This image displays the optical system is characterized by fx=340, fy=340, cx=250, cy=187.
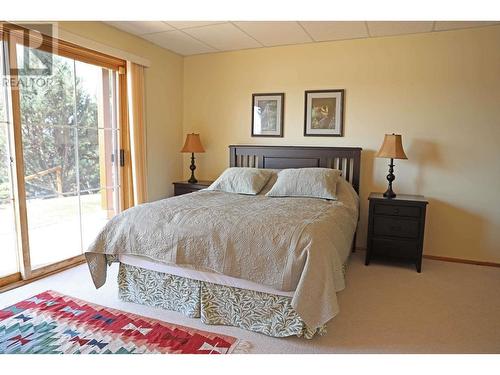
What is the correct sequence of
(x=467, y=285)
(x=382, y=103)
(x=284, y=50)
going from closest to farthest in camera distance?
(x=467, y=285) < (x=382, y=103) < (x=284, y=50)

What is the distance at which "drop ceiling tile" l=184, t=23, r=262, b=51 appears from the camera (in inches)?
139

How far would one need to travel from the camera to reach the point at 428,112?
359 cm

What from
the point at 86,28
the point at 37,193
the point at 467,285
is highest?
the point at 86,28

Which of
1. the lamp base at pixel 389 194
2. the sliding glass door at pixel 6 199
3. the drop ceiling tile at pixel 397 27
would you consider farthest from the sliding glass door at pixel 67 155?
the lamp base at pixel 389 194

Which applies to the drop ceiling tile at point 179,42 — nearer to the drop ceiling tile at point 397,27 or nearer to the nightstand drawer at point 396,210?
the drop ceiling tile at point 397,27

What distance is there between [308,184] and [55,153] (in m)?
2.42

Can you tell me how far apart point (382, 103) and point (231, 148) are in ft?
6.07

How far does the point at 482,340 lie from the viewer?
2.12m

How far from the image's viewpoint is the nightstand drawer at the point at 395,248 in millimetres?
3312

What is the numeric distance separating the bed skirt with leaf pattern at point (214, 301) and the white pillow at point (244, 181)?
1.38m

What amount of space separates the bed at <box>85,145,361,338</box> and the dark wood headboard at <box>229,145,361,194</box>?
1.16m

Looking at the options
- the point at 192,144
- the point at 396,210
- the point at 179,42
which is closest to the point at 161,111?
the point at 192,144
